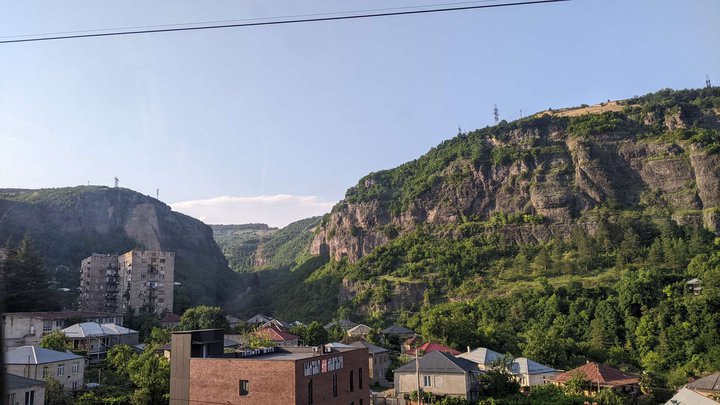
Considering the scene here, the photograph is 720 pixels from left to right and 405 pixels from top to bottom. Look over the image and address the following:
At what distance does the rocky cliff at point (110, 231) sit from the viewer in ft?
285

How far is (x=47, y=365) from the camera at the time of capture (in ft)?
106

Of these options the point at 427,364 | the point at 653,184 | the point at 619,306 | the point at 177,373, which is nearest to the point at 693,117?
the point at 653,184

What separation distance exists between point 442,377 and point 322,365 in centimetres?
1217

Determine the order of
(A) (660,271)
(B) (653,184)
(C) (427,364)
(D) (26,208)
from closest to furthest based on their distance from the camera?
(C) (427,364), (A) (660,271), (B) (653,184), (D) (26,208)

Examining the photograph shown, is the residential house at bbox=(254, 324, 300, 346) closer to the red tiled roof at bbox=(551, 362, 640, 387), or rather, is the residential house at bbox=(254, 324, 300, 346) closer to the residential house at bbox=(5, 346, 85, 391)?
the residential house at bbox=(5, 346, 85, 391)

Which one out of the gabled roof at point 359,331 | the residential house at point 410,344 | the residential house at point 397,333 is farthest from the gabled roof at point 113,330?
the residential house at point 410,344

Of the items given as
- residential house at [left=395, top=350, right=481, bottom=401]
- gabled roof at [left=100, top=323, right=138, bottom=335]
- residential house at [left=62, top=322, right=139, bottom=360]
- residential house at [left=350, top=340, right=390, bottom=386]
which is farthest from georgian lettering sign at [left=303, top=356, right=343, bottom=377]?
gabled roof at [left=100, top=323, right=138, bottom=335]

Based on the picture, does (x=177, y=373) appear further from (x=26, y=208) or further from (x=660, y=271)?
(x=26, y=208)

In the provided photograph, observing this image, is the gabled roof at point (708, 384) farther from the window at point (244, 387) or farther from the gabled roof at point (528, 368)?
the window at point (244, 387)

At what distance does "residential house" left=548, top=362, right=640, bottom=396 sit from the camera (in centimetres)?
3403

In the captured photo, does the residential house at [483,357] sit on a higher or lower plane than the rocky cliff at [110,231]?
lower

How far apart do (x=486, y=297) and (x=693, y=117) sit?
4838cm

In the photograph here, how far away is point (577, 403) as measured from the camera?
3022cm

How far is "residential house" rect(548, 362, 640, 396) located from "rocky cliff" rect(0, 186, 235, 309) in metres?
60.9
